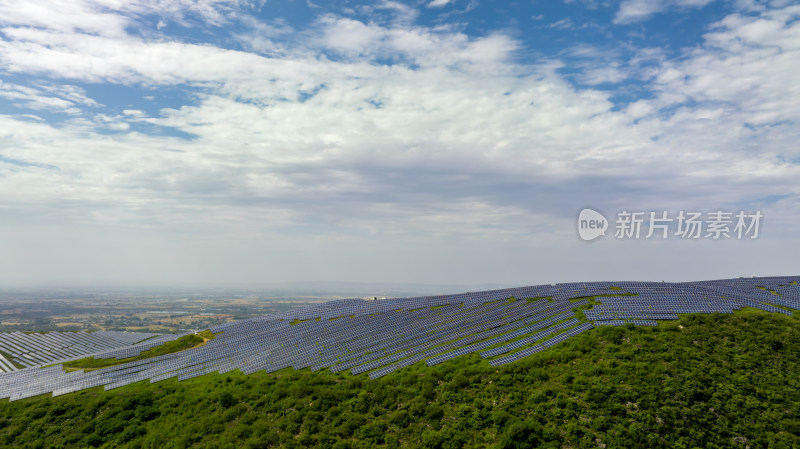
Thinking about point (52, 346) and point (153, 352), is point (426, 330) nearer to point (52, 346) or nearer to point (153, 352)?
point (153, 352)

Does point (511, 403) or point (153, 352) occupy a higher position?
point (511, 403)

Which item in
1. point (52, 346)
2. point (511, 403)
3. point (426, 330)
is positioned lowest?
point (52, 346)

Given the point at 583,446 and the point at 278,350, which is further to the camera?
the point at 278,350

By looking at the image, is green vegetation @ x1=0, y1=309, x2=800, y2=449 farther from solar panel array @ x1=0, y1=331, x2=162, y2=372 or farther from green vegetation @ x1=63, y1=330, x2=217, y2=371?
solar panel array @ x1=0, y1=331, x2=162, y2=372

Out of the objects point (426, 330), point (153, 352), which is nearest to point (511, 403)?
point (426, 330)

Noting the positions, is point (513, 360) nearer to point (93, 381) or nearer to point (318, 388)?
point (318, 388)

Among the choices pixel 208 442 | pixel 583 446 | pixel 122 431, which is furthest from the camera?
pixel 122 431

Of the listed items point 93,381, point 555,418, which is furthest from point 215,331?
point 555,418
